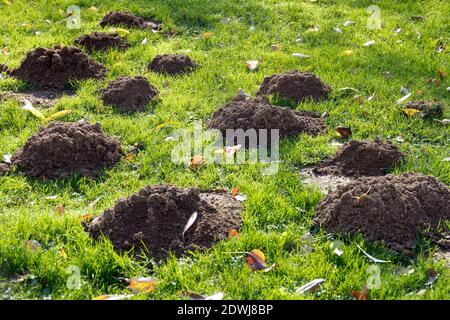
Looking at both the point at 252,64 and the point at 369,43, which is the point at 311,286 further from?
the point at 369,43

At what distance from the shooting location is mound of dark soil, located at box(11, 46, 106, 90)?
746 centimetres

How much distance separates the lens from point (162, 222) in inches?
177

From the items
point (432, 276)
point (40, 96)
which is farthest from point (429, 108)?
point (40, 96)

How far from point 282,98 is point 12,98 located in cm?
290

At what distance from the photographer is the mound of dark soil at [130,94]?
6805 mm

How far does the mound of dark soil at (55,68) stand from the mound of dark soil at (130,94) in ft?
2.27

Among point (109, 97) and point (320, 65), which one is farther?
point (320, 65)

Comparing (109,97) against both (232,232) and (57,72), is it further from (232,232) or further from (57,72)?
(232,232)

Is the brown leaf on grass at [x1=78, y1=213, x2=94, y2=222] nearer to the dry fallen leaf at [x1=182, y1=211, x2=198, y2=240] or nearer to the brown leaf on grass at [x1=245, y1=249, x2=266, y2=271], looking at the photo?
the dry fallen leaf at [x1=182, y1=211, x2=198, y2=240]

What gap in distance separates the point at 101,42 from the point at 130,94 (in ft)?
6.24

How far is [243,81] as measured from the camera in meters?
7.40

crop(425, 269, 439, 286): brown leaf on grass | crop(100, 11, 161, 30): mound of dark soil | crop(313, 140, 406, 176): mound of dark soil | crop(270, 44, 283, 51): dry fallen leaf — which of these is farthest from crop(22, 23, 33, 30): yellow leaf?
crop(425, 269, 439, 286): brown leaf on grass

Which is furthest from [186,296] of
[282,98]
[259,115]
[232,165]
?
[282,98]

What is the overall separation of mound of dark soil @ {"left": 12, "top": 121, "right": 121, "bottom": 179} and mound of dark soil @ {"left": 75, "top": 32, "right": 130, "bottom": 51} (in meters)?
2.88
